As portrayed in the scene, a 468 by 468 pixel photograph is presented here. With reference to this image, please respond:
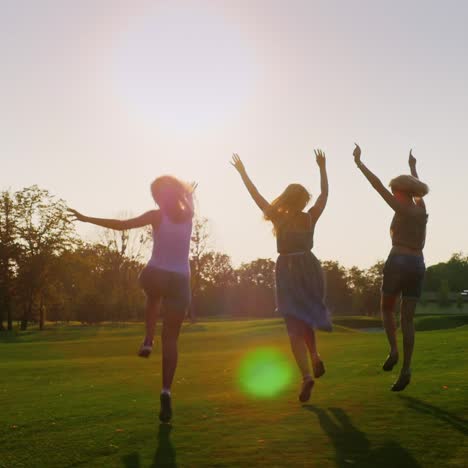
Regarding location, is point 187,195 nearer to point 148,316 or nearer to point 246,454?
point 148,316

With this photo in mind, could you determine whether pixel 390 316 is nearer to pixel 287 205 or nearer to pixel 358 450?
pixel 287 205

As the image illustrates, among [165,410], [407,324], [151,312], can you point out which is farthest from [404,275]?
[165,410]

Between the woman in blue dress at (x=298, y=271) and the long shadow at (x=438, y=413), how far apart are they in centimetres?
129

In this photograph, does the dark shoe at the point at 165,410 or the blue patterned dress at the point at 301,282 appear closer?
the dark shoe at the point at 165,410

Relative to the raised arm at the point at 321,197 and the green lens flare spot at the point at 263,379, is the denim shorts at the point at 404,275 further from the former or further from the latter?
the green lens flare spot at the point at 263,379

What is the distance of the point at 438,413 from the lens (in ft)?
24.1

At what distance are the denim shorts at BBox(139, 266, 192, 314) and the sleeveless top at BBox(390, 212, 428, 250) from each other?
8.31ft

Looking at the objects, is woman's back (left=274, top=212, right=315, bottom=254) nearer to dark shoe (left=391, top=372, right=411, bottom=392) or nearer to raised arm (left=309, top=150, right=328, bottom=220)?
raised arm (left=309, top=150, right=328, bottom=220)

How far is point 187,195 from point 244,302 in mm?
117477

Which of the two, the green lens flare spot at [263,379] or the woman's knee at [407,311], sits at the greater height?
the woman's knee at [407,311]

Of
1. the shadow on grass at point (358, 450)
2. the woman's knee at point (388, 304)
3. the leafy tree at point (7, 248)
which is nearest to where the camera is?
the shadow on grass at point (358, 450)

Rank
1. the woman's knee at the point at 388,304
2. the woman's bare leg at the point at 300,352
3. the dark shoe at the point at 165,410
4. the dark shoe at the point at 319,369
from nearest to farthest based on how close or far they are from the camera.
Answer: the dark shoe at the point at 165,410 → the dark shoe at the point at 319,369 → the woman's bare leg at the point at 300,352 → the woman's knee at the point at 388,304

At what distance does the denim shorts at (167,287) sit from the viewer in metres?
7.29

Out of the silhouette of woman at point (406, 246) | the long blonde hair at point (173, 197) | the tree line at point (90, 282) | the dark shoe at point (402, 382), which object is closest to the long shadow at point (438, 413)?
the dark shoe at point (402, 382)
